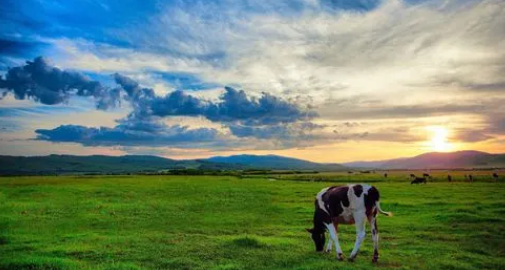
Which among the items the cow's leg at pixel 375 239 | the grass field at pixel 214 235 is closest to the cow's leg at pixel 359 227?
the cow's leg at pixel 375 239

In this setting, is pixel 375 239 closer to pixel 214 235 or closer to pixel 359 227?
pixel 359 227

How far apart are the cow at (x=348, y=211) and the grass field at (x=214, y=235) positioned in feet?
2.83

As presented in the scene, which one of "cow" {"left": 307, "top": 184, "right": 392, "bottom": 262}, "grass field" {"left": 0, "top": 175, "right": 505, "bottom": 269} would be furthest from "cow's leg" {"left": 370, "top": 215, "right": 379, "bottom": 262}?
"grass field" {"left": 0, "top": 175, "right": 505, "bottom": 269}

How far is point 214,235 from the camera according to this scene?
24391 millimetres

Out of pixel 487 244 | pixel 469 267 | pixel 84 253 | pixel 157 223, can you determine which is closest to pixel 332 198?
pixel 469 267

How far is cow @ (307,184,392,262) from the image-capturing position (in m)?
17.1

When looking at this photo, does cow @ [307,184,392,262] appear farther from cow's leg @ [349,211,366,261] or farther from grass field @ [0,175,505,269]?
grass field @ [0,175,505,269]

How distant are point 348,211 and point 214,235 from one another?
9.83 m

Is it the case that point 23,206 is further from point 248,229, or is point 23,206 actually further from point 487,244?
point 487,244

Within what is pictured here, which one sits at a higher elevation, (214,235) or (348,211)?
(348,211)

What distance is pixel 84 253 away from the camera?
1867 cm

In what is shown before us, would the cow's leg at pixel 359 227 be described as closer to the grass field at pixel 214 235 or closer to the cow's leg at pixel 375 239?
the cow's leg at pixel 375 239

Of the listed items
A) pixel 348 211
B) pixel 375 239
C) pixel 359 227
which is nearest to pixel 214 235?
pixel 348 211

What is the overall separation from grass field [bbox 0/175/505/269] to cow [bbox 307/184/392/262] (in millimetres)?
864
